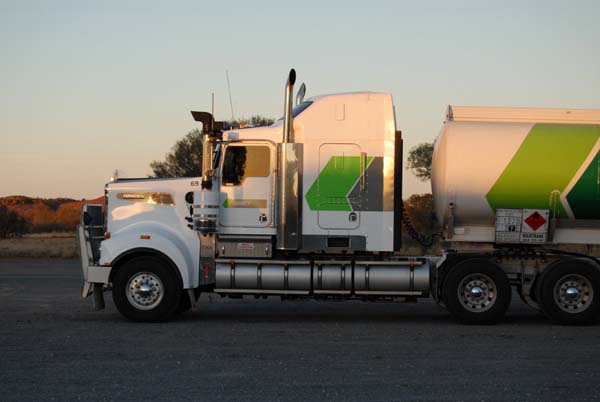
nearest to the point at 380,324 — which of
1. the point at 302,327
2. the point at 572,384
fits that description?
the point at 302,327

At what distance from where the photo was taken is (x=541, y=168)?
14422 millimetres

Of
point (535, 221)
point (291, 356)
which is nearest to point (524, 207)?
point (535, 221)

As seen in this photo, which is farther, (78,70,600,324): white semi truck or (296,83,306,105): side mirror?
(296,83,306,105): side mirror

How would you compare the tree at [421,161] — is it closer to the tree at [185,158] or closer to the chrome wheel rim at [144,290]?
the chrome wheel rim at [144,290]

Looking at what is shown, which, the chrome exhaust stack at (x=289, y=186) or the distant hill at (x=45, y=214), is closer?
the chrome exhaust stack at (x=289, y=186)

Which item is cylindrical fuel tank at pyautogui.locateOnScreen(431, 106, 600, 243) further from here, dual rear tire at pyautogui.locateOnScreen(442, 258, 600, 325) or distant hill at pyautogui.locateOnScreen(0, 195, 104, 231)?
distant hill at pyautogui.locateOnScreen(0, 195, 104, 231)

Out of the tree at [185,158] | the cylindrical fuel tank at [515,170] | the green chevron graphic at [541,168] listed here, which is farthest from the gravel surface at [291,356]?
the tree at [185,158]

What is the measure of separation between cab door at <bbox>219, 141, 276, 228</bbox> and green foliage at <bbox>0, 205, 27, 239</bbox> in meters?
47.8

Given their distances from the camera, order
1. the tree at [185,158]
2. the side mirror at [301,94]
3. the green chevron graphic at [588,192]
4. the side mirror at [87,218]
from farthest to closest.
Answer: the tree at [185,158] → the side mirror at [301,94] → the side mirror at [87,218] → the green chevron graphic at [588,192]

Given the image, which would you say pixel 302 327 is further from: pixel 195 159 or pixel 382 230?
pixel 195 159

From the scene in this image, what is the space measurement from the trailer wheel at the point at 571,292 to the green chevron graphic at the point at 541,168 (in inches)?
36.7

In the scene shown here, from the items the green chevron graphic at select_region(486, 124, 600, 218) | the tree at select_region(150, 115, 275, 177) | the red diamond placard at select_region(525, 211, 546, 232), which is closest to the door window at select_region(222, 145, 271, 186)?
the green chevron graphic at select_region(486, 124, 600, 218)

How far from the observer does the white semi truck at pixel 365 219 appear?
14.5 metres

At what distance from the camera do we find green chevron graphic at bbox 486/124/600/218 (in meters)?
14.4
